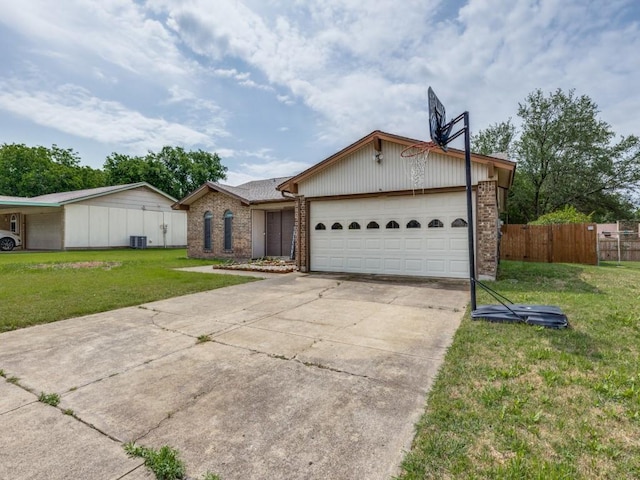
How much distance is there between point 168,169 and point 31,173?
14.9 meters

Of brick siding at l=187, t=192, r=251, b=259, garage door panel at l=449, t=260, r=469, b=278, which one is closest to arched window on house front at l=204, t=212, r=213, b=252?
brick siding at l=187, t=192, r=251, b=259

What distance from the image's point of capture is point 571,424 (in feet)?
7.38

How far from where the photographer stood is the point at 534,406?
2500mm

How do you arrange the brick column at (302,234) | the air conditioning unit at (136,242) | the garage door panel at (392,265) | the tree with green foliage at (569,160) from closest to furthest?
the garage door panel at (392,265), the brick column at (302,234), the air conditioning unit at (136,242), the tree with green foliage at (569,160)

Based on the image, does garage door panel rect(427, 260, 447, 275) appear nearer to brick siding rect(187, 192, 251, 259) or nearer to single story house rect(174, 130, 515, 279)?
single story house rect(174, 130, 515, 279)

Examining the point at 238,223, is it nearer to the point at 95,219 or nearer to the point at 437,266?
the point at 437,266

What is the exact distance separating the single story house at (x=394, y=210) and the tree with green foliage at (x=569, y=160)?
19.1m

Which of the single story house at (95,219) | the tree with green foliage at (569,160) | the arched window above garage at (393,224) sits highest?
the tree with green foliage at (569,160)

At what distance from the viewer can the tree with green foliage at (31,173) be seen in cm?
3638

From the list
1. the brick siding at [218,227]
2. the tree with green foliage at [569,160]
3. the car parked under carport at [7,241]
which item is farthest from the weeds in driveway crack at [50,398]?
the tree with green foliage at [569,160]

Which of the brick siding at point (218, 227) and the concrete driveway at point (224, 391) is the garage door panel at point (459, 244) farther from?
the brick siding at point (218, 227)

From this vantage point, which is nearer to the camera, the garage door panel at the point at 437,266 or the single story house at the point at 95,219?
the garage door panel at the point at 437,266

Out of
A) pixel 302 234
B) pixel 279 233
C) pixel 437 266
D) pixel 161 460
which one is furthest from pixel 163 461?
pixel 279 233

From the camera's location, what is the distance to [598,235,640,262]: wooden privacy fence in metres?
16.5
